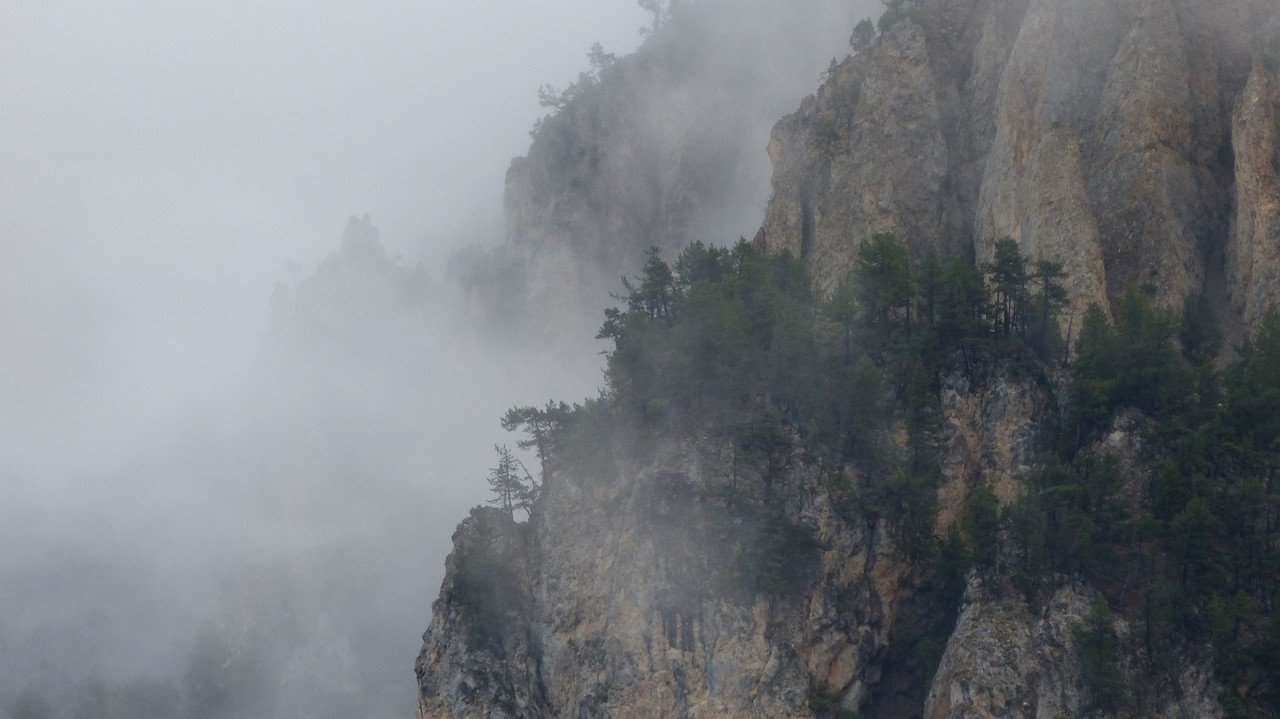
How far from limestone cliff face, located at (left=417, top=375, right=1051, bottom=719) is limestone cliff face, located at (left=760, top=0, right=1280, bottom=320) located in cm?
1223

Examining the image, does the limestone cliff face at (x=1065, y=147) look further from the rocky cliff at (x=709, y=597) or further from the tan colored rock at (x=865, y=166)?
the rocky cliff at (x=709, y=597)

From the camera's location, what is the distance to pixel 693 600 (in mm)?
69438

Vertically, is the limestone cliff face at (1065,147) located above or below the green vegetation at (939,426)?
above

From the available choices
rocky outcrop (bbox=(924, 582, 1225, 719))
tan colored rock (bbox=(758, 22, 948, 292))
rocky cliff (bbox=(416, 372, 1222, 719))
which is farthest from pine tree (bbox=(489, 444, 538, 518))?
rocky outcrop (bbox=(924, 582, 1225, 719))

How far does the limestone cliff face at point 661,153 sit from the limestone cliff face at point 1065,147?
23552 mm

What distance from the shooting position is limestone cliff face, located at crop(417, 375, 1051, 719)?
68.1 metres

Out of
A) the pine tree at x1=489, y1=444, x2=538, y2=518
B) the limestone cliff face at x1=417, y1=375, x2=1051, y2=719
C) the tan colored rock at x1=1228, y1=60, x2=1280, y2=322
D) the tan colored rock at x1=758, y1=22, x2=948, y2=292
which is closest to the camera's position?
the limestone cliff face at x1=417, y1=375, x2=1051, y2=719

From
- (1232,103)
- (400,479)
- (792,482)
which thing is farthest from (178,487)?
(1232,103)

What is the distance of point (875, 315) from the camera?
253ft

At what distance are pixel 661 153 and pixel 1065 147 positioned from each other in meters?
48.2

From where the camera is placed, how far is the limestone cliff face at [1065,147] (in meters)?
74.8

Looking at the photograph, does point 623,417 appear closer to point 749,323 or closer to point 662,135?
point 749,323

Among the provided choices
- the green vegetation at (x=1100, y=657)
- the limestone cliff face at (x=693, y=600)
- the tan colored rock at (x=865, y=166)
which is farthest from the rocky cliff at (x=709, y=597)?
the tan colored rock at (x=865, y=166)

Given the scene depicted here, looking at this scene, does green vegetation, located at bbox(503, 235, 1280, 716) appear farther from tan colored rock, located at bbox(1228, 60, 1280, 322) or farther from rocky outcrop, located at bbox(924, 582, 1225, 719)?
tan colored rock, located at bbox(1228, 60, 1280, 322)
